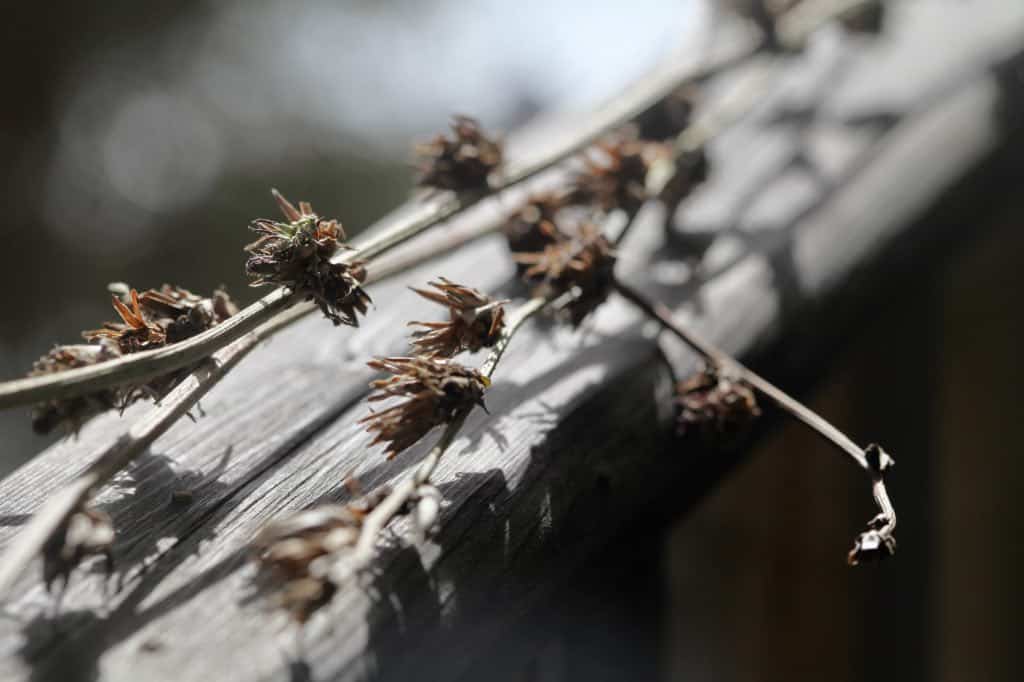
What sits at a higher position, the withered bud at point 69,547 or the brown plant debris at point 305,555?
the withered bud at point 69,547

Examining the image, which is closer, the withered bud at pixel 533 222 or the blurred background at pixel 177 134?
the withered bud at pixel 533 222

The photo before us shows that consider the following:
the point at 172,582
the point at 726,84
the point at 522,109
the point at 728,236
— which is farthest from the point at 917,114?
the point at 522,109

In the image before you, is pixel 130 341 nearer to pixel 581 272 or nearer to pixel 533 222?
pixel 581 272

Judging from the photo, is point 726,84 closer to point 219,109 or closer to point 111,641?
point 111,641

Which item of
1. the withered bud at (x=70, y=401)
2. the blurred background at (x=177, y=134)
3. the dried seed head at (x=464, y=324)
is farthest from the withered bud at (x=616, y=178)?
the blurred background at (x=177, y=134)

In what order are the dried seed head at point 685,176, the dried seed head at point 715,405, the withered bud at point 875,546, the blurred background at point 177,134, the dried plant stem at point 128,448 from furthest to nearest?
the blurred background at point 177,134
the dried seed head at point 685,176
the dried seed head at point 715,405
the withered bud at point 875,546
the dried plant stem at point 128,448

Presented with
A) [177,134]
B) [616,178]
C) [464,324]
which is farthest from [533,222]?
[177,134]

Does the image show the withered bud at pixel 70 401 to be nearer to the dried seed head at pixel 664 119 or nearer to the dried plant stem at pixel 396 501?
the dried plant stem at pixel 396 501
